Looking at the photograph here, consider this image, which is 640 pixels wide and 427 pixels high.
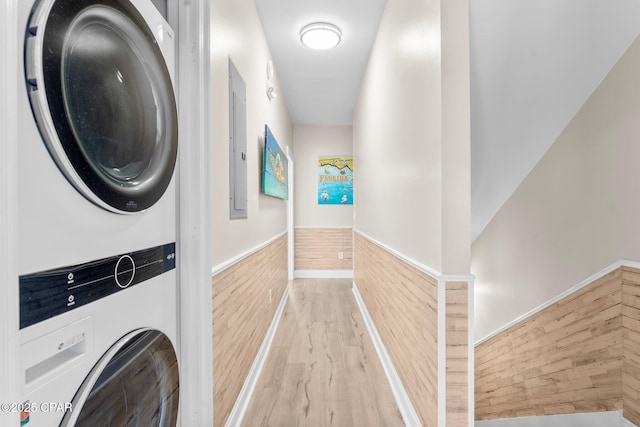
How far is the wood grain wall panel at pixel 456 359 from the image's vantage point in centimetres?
122

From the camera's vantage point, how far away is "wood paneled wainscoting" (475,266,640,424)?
1.76 m

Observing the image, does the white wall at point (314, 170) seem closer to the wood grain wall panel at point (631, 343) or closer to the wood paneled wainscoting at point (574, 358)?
the wood paneled wainscoting at point (574, 358)

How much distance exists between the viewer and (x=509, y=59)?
176 centimetres

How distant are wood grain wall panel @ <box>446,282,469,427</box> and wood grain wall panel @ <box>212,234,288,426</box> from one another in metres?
1.01

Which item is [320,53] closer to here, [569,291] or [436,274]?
[436,274]

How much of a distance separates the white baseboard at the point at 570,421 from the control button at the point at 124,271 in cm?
233

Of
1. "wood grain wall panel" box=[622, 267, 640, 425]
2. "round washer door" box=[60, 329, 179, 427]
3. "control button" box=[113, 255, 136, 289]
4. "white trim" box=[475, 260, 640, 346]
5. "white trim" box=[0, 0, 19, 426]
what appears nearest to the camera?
"white trim" box=[0, 0, 19, 426]

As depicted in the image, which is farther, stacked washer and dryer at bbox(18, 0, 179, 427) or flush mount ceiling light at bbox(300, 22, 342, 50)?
flush mount ceiling light at bbox(300, 22, 342, 50)

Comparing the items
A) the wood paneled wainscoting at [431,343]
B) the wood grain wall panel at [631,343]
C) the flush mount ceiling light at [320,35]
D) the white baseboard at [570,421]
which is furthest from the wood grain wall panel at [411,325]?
the flush mount ceiling light at [320,35]

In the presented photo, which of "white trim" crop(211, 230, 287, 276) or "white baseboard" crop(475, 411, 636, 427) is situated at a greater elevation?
"white trim" crop(211, 230, 287, 276)

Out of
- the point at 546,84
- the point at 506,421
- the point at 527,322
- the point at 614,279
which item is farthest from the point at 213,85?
the point at 527,322

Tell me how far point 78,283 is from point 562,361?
3044 mm

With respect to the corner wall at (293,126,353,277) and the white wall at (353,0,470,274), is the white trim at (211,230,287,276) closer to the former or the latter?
the white wall at (353,0,470,274)

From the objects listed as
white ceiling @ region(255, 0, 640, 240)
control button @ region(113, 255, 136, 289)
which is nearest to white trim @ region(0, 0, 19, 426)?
control button @ region(113, 255, 136, 289)
